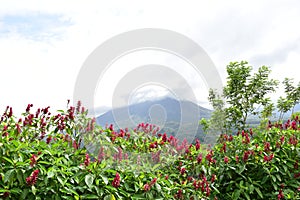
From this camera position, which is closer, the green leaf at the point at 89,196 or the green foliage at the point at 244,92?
the green leaf at the point at 89,196

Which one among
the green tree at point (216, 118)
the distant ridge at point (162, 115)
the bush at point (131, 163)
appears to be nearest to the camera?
the bush at point (131, 163)

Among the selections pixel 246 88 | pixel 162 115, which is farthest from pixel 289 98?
pixel 162 115

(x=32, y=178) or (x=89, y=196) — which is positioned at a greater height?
(x=32, y=178)

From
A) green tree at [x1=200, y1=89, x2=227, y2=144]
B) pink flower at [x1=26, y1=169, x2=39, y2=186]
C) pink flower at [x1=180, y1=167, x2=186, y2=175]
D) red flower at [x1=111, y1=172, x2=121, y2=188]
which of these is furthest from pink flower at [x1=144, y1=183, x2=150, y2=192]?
green tree at [x1=200, y1=89, x2=227, y2=144]

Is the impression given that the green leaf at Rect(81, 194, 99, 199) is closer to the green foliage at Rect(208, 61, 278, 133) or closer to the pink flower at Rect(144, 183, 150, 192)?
the pink flower at Rect(144, 183, 150, 192)

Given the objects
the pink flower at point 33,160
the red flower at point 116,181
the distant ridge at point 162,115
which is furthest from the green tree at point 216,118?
the pink flower at point 33,160

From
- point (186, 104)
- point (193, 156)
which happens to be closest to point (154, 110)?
point (186, 104)

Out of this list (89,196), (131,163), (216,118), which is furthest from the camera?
(216,118)

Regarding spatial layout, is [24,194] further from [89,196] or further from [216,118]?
[216,118]

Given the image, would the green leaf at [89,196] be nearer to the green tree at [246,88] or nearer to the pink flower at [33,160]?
the pink flower at [33,160]

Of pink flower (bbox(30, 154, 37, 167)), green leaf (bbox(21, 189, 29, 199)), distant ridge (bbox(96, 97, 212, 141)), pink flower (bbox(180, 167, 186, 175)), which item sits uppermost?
distant ridge (bbox(96, 97, 212, 141))

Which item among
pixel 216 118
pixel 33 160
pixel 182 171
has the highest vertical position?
pixel 216 118

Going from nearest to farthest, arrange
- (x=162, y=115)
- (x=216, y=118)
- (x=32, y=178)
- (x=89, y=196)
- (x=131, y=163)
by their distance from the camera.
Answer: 1. (x=32, y=178)
2. (x=89, y=196)
3. (x=131, y=163)
4. (x=162, y=115)
5. (x=216, y=118)

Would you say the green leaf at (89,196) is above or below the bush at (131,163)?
below
